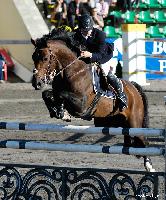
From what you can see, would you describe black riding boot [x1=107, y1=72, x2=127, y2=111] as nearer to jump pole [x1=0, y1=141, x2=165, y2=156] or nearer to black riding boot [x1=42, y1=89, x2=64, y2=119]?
black riding boot [x1=42, y1=89, x2=64, y2=119]

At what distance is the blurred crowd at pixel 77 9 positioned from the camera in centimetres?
2081

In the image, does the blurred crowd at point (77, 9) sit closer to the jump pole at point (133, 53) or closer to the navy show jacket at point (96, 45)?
the jump pole at point (133, 53)

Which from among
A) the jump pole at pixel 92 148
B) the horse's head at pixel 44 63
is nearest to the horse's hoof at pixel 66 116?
the horse's head at pixel 44 63

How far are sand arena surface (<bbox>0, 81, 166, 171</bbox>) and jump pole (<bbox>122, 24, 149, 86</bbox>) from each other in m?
0.49

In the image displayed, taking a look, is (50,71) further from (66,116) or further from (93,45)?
(93,45)

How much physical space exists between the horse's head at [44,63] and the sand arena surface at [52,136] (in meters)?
1.29

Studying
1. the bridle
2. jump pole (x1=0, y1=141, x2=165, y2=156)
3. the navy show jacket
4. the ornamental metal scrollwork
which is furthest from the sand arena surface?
jump pole (x1=0, y1=141, x2=165, y2=156)

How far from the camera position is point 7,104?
652 inches

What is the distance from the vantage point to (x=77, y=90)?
31.6ft

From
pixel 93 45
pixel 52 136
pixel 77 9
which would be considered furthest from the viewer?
pixel 77 9

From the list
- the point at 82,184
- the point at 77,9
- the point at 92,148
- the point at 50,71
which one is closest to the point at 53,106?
the point at 50,71

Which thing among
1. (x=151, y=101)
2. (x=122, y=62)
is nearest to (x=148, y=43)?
(x=122, y=62)

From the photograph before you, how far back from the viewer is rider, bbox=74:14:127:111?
9.62 m

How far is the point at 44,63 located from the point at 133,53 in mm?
10187
